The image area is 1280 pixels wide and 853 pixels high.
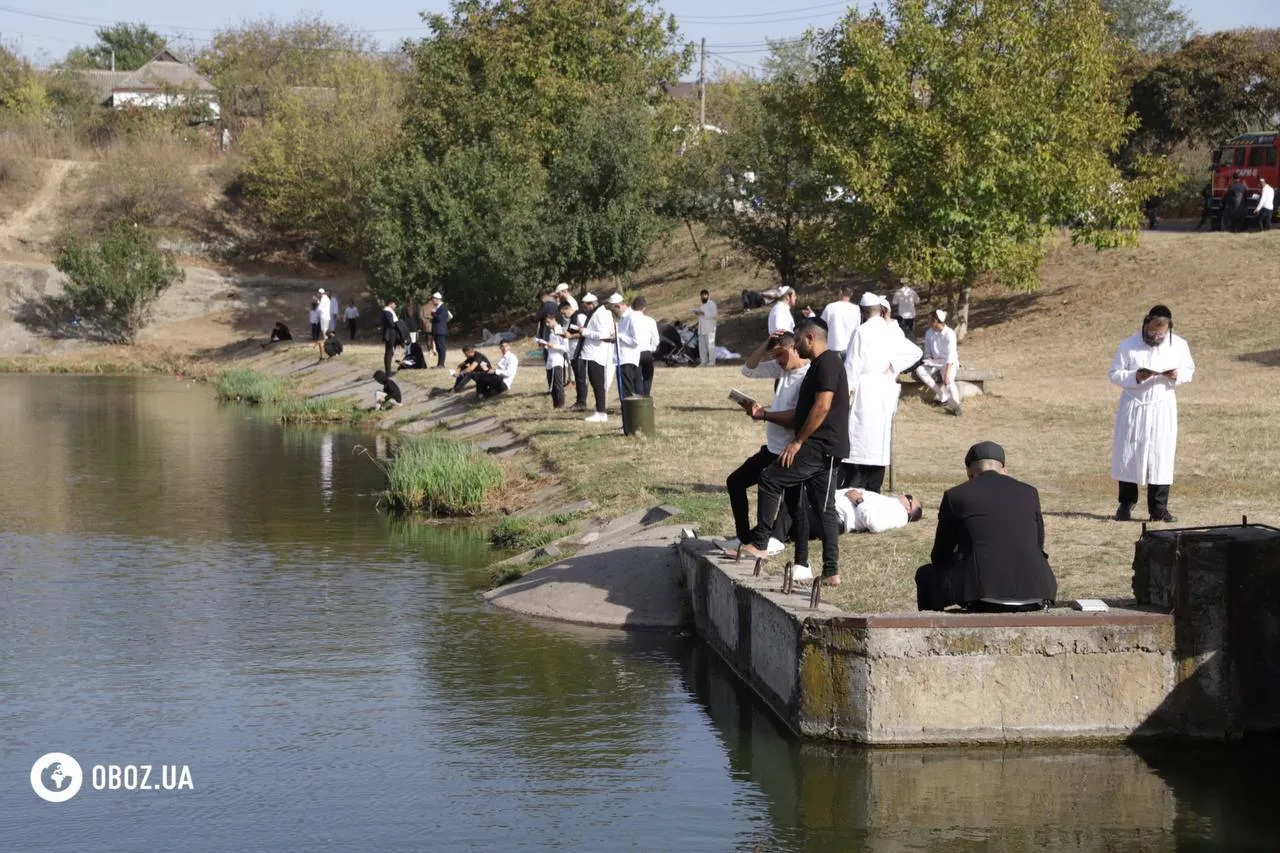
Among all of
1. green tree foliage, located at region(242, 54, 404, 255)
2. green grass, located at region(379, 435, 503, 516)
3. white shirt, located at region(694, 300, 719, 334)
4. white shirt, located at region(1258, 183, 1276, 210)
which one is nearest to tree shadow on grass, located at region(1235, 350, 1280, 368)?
white shirt, located at region(1258, 183, 1276, 210)

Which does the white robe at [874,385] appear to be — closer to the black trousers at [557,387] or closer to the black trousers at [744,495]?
the black trousers at [744,495]

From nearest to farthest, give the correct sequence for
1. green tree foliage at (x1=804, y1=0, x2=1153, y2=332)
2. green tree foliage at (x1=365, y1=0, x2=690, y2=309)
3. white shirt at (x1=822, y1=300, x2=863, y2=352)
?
white shirt at (x1=822, y1=300, x2=863, y2=352)
green tree foliage at (x1=804, y1=0, x2=1153, y2=332)
green tree foliage at (x1=365, y1=0, x2=690, y2=309)

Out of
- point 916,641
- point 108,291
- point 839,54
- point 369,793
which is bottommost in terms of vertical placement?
point 369,793

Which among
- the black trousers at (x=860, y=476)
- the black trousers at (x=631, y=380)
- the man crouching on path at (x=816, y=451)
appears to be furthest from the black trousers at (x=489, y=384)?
the man crouching on path at (x=816, y=451)

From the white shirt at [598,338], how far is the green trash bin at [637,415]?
7.52ft

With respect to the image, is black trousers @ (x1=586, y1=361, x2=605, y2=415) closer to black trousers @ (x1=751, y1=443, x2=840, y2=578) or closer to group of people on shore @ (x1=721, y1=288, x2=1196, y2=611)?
group of people on shore @ (x1=721, y1=288, x2=1196, y2=611)

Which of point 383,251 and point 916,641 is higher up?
point 383,251

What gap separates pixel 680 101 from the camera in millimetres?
56312

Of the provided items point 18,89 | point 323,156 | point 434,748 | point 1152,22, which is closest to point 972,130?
point 434,748

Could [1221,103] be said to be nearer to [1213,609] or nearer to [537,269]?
[537,269]

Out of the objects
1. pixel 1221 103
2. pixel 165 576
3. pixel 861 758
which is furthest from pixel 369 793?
pixel 1221 103

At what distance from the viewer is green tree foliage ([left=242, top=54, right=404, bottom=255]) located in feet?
190

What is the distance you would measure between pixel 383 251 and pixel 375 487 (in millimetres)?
25930

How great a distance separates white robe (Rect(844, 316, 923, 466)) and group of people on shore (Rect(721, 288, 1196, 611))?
12mm
